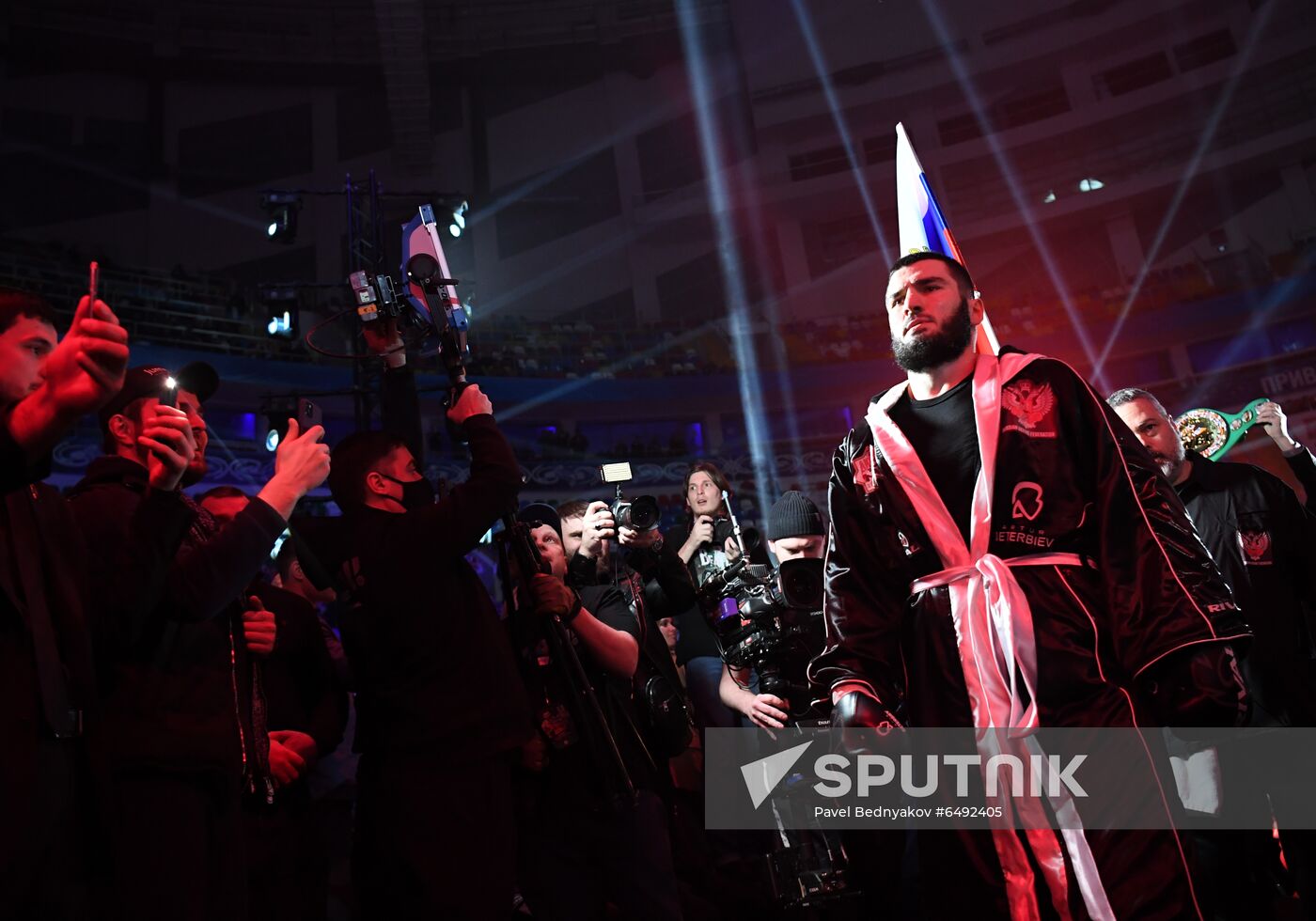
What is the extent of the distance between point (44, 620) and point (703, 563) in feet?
9.79

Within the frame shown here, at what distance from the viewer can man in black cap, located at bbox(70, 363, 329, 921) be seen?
1779 millimetres

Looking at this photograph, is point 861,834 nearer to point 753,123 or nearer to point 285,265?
point 285,265

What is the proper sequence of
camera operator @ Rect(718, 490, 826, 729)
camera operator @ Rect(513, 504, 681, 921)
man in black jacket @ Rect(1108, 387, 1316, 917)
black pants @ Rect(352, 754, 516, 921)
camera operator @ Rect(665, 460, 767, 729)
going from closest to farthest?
black pants @ Rect(352, 754, 516, 921), camera operator @ Rect(513, 504, 681, 921), man in black jacket @ Rect(1108, 387, 1316, 917), camera operator @ Rect(718, 490, 826, 729), camera operator @ Rect(665, 460, 767, 729)

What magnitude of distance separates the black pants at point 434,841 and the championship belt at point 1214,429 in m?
3.50

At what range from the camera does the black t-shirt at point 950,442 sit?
6.90 ft

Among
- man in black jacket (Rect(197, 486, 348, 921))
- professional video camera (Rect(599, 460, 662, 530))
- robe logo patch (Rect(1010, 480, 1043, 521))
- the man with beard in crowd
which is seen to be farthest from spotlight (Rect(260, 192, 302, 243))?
robe logo patch (Rect(1010, 480, 1043, 521))

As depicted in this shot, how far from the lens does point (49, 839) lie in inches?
55.6

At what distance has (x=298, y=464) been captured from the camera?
7.00ft

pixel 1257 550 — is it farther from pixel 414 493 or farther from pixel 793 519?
pixel 414 493

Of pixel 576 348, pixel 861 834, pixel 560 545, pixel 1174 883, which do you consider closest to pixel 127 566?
pixel 560 545

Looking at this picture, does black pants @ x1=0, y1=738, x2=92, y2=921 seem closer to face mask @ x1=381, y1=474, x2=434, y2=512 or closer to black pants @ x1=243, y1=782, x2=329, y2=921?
black pants @ x1=243, y1=782, x2=329, y2=921

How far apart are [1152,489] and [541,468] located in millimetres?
18342

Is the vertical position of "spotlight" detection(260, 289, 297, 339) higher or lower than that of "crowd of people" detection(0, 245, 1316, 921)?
higher

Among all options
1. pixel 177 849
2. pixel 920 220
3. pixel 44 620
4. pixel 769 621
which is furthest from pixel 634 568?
pixel 44 620
